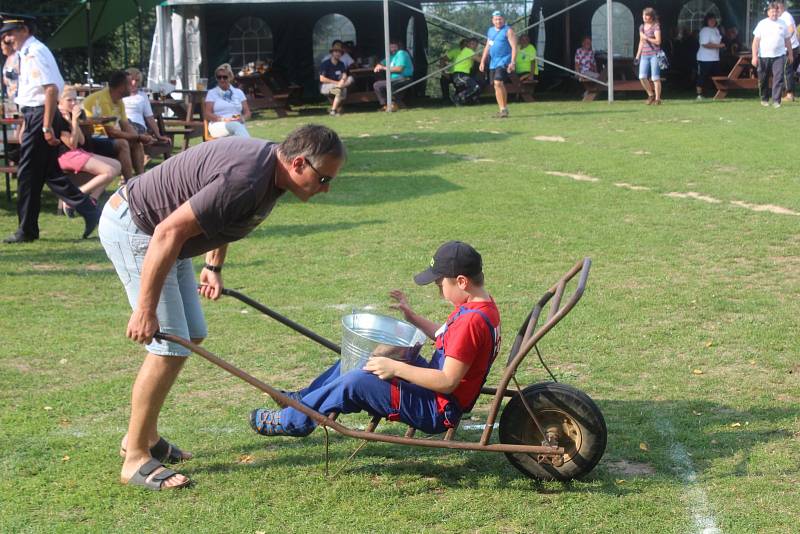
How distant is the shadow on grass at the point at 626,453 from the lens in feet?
14.5

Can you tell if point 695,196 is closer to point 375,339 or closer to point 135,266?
point 375,339

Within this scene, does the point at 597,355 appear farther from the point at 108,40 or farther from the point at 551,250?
the point at 108,40

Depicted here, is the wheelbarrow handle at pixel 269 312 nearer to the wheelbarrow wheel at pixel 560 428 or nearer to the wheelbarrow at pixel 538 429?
the wheelbarrow at pixel 538 429

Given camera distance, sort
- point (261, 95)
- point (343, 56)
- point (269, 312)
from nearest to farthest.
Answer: point (269, 312) < point (261, 95) < point (343, 56)

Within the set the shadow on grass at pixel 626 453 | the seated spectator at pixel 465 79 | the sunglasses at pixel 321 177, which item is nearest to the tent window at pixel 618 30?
the seated spectator at pixel 465 79

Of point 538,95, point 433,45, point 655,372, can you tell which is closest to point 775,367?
point 655,372

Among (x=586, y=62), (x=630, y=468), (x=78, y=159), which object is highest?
(x=586, y=62)

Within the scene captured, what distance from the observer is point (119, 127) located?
12109 mm

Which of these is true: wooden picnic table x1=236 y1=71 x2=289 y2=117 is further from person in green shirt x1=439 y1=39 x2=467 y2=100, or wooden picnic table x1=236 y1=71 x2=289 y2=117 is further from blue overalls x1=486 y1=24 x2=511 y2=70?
blue overalls x1=486 y1=24 x2=511 y2=70

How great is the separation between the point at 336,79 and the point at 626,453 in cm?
1915

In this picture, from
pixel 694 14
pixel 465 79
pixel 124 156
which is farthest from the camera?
pixel 694 14

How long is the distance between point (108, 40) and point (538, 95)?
46.8 feet

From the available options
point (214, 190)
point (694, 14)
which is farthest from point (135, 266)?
point (694, 14)

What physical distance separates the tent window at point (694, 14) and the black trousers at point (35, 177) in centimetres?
2032
